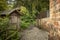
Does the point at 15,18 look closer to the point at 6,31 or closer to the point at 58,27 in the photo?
the point at 6,31

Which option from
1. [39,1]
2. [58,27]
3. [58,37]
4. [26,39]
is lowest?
[26,39]

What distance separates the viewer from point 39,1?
16625mm

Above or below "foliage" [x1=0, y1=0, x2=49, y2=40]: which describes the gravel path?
below

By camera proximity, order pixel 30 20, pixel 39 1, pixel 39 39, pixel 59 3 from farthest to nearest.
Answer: pixel 30 20 < pixel 39 1 < pixel 39 39 < pixel 59 3

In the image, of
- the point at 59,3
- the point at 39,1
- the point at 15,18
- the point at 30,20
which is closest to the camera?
the point at 59,3

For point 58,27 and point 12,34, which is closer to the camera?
point 58,27

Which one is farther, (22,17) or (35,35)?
(22,17)

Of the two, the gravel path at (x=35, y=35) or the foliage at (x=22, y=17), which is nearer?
the foliage at (x=22, y=17)

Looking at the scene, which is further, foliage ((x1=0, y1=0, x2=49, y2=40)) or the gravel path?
the gravel path

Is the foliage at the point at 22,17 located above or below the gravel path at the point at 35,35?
above

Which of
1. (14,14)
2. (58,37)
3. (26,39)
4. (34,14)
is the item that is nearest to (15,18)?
(14,14)

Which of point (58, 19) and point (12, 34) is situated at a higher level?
point (58, 19)

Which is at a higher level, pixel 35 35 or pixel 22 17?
pixel 22 17

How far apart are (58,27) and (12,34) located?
22.3ft
